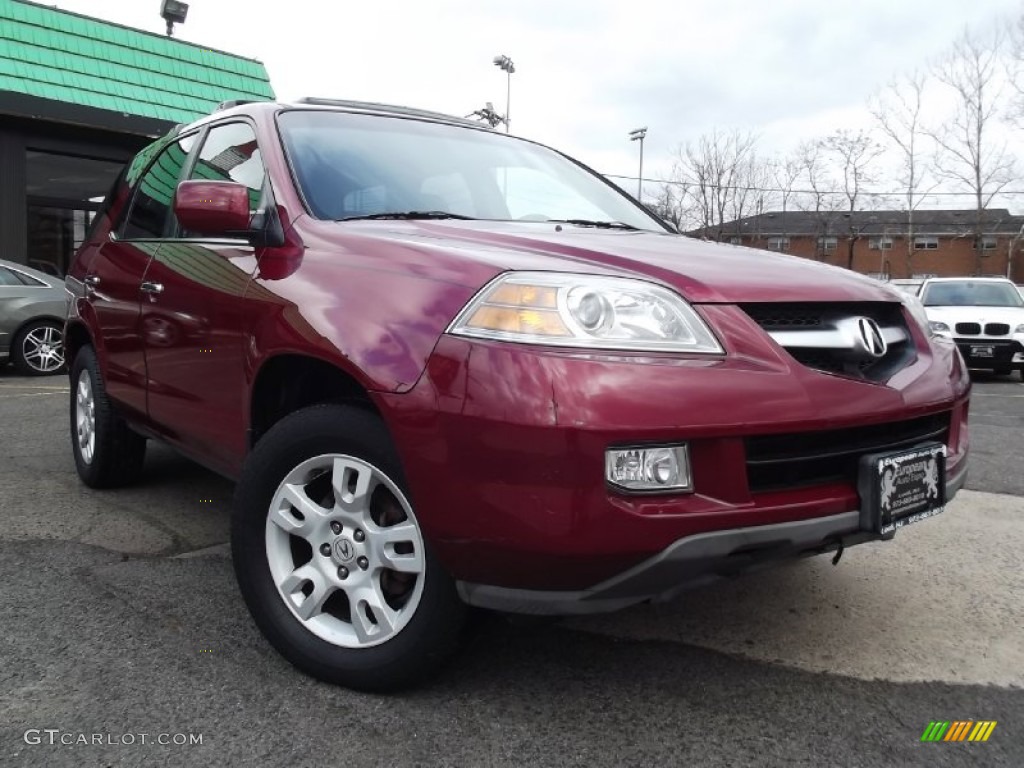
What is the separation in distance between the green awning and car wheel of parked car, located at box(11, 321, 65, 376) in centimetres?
410

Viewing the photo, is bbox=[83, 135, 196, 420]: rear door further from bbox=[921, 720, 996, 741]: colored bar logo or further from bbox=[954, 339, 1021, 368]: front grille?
bbox=[954, 339, 1021, 368]: front grille

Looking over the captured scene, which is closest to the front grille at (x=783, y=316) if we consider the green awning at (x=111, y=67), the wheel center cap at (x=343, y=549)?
the wheel center cap at (x=343, y=549)

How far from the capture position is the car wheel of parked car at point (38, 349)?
31.6ft

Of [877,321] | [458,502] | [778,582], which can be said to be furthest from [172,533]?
[877,321]

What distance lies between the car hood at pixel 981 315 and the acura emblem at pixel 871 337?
10288 mm

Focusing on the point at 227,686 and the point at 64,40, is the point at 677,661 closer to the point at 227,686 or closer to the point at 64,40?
the point at 227,686

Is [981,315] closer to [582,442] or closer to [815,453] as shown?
[815,453]

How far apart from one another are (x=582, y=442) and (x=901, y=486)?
0.93 metres

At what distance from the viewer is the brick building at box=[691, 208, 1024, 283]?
47.6 meters

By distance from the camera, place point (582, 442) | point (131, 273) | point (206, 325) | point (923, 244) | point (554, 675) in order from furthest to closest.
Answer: point (923, 244), point (131, 273), point (206, 325), point (554, 675), point (582, 442)

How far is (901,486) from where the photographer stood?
2.13 metres

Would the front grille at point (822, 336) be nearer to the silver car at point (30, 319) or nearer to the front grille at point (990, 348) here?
the silver car at point (30, 319)

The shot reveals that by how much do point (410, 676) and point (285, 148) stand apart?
178 centimetres

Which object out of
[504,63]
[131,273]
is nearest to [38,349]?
[131,273]
